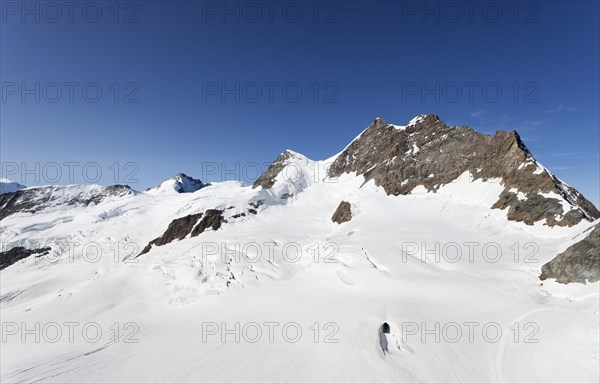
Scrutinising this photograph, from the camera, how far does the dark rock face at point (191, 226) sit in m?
61.8

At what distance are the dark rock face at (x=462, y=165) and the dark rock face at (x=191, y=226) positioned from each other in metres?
33.8

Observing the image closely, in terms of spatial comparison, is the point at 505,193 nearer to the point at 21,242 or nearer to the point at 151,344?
the point at 151,344

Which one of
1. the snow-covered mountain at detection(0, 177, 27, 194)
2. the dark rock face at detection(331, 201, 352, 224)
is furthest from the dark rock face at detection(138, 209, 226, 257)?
the snow-covered mountain at detection(0, 177, 27, 194)

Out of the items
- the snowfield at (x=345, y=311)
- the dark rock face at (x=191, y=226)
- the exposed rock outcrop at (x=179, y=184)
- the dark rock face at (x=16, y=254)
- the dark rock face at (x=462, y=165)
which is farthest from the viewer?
the exposed rock outcrop at (x=179, y=184)

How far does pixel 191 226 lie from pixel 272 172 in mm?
38992

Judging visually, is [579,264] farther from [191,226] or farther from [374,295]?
[191,226]

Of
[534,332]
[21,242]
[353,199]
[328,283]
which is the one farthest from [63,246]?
[534,332]

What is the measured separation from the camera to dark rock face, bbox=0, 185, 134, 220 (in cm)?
12378

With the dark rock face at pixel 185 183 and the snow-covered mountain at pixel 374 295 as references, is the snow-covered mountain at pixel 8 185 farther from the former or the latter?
the snow-covered mountain at pixel 374 295

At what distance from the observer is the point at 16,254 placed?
81125 mm

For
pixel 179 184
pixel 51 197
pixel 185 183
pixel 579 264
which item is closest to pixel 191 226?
pixel 579 264

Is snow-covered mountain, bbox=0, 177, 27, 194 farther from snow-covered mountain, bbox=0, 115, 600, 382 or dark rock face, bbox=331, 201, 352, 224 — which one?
dark rock face, bbox=331, 201, 352, 224

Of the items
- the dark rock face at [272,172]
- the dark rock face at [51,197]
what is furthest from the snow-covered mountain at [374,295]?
the dark rock face at [51,197]

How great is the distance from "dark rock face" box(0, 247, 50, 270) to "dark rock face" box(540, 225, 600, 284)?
101m
